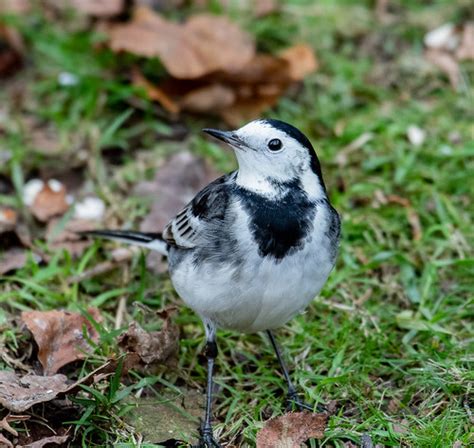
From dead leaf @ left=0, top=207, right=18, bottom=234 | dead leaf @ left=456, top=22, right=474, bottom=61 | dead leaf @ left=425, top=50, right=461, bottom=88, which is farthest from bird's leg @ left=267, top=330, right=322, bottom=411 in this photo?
dead leaf @ left=456, top=22, right=474, bottom=61

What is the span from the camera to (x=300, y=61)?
784 cm

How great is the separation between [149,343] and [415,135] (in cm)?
332

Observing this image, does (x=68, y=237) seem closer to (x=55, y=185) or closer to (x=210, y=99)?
(x=55, y=185)

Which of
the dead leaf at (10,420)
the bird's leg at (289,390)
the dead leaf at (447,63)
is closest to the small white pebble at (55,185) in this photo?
the bird's leg at (289,390)

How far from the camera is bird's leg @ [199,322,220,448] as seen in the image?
4.56 m

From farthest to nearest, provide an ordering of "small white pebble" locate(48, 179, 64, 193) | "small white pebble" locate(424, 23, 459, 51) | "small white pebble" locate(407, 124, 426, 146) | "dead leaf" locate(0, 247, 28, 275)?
"small white pebble" locate(424, 23, 459, 51), "small white pebble" locate(407, 124, 426, 146), "small white pebble" locate(48, 179, 64, 193), "dead leaf" locate(0, 247, 28, 275)

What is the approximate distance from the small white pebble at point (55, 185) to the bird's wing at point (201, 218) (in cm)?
176

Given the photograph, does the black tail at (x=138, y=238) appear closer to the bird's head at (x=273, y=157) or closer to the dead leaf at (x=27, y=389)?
the bird's head at (x=273, y=157)

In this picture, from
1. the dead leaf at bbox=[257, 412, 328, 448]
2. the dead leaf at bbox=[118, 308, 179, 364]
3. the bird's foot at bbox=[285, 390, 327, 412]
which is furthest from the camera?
the dead leaf at bbox=[118, 308, 179, 364]

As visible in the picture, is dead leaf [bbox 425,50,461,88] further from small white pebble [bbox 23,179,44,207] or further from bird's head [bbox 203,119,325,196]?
small white pebble [bbox 23,179,44,207]

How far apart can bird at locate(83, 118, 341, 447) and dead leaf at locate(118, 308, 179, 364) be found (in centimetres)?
31

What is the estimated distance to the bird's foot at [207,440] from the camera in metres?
4.55

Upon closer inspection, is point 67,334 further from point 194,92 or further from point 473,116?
point 473,116

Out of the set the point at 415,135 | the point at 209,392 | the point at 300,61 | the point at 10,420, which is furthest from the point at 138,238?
the point at 300,61
